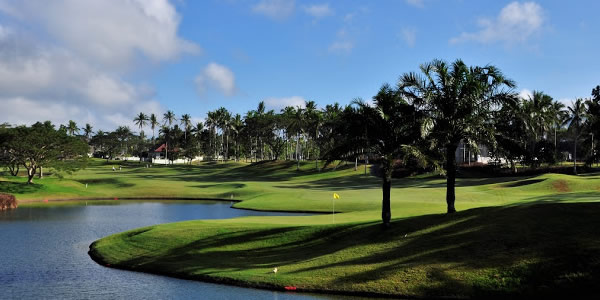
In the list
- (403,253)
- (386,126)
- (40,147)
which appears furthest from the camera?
(40,147)

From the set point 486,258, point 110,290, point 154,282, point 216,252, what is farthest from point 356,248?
point 110,290

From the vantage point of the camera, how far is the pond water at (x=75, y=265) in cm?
2570

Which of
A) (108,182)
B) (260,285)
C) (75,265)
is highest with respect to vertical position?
(108,182)

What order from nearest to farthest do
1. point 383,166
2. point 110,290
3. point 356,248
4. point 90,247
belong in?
1. point 110,290
2. point 356,248
3. point 383,166
4. point 90,247

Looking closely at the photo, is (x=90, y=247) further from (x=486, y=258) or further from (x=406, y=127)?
(x=486, y=258)

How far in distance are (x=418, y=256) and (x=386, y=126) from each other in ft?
29.8

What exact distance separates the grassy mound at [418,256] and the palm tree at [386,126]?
375 centimetres

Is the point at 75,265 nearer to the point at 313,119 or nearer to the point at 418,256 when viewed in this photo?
the point at 418,256

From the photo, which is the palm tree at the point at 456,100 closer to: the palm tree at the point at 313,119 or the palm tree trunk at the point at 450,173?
the palm tree trunk at the point at 450,173

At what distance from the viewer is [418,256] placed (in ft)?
85.5

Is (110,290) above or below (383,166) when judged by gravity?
below

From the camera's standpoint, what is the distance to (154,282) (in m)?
28.3

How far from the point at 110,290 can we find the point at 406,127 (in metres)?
19.8

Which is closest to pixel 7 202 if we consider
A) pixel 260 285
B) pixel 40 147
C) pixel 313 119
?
pixel 40 147
